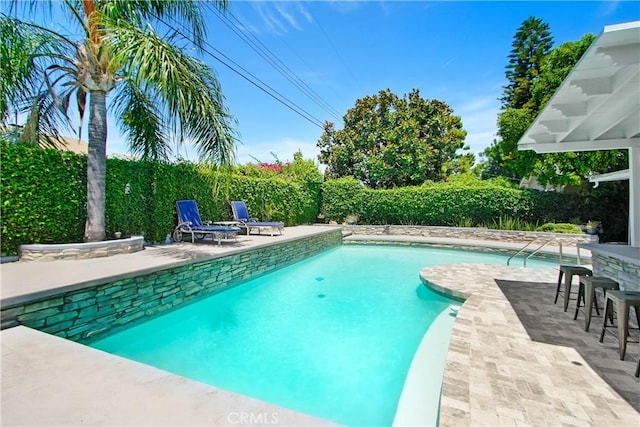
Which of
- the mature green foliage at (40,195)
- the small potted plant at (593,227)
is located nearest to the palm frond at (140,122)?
the mature green foliage at (40,195)

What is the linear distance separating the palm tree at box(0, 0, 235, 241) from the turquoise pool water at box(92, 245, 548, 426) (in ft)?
11.3

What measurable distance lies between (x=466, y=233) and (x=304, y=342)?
40.1 feet

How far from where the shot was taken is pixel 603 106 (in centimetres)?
473

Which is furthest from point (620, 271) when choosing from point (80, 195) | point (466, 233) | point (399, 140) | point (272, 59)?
point (399, 140)

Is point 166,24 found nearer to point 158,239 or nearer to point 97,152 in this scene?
point 97,152

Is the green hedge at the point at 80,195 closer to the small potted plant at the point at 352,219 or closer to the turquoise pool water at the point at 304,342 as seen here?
the turquoise pool water at the point at 304,342

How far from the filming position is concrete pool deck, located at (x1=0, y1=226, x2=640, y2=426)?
6.97ft

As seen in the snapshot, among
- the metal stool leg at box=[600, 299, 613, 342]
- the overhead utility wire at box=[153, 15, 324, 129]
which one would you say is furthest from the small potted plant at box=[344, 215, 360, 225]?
the metal stool leg at box=[600, 299, 613, 342]

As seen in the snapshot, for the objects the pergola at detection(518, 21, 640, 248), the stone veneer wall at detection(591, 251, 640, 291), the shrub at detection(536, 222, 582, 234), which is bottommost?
the stone veneer wall at detection(591, 251, 640, 291)

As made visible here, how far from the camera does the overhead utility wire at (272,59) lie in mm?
12734

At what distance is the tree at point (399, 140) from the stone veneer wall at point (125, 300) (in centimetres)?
1515

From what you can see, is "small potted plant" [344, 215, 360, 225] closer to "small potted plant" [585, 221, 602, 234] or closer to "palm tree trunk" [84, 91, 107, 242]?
"small potted plant" [585, 221, 602, 234]

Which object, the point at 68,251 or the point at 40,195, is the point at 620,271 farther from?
the point at 40,195

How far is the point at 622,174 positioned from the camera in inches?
361
